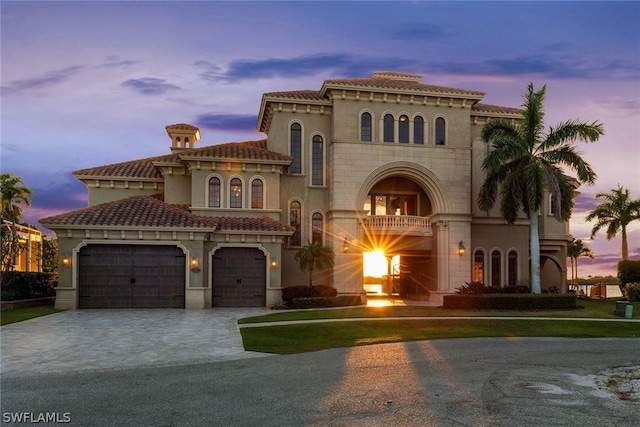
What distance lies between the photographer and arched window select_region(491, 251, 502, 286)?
3778cm

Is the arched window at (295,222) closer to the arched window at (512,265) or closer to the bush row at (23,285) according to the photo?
the bush row at (23,285)

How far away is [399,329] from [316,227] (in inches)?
590

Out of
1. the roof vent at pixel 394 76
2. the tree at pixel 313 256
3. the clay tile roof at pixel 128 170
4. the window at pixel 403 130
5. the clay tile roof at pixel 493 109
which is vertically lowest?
the tree at pixel 313 256

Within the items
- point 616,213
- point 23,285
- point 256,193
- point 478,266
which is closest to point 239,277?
point 256,193

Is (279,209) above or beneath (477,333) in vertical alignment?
above

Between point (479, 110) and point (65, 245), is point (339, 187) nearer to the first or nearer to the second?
point (479, 110)

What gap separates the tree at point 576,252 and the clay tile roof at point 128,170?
45.2m

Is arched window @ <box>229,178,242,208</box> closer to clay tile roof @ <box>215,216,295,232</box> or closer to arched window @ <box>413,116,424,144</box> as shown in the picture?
clay tile roof @ <box>215,216,295,232</box>

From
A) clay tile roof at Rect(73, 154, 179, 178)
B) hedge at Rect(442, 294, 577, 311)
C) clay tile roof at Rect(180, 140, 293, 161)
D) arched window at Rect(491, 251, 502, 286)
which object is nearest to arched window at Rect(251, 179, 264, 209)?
clay tile roof at Rect(180, 140, 293, 161)

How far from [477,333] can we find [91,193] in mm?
25901

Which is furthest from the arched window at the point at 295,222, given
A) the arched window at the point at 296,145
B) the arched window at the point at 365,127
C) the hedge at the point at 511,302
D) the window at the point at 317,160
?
the hedge at the point at 511,302

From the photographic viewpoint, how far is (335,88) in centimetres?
3428

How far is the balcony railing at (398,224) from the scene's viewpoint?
34594 millimetres

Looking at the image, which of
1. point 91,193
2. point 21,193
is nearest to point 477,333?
point 91,193
